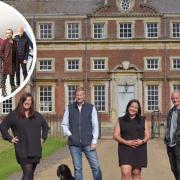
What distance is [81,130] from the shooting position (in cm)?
1053

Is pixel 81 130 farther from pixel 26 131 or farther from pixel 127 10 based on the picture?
pixel 127 10

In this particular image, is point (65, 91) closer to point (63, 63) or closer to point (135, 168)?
point (63, 63)

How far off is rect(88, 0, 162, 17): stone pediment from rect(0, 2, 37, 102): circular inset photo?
4382 centimetres

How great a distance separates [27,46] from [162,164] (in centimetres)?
1100

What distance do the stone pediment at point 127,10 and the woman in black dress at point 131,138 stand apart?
4154 centimetres

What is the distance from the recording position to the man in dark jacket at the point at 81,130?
1052 cm

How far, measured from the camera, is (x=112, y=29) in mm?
51406

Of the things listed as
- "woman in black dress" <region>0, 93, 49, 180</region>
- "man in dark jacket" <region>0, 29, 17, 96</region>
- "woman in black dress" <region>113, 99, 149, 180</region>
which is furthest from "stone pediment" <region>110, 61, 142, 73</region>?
"man in dark jacket" <region>0, 29, 17, 96</region>

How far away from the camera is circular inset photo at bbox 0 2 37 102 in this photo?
290 inches

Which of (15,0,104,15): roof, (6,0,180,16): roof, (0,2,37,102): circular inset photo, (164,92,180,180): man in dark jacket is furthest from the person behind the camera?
(15,0,104,15): roof

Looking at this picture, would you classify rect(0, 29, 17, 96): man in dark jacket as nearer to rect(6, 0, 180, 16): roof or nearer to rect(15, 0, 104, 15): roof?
rect(6, 0, 180, 16): roof

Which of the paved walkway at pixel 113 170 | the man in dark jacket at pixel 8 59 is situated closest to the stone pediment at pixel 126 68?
the paved walkway at pixel 113 170

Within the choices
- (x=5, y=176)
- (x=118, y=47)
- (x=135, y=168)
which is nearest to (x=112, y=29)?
(x=118, y=47)

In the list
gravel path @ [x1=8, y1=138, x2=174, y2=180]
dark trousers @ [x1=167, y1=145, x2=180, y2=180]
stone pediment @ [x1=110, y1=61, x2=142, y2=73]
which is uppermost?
stone pediment @ [x1=110, y1=61, x2=142, y2=73]
